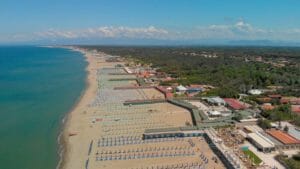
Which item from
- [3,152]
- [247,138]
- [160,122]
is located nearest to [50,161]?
[3,152]

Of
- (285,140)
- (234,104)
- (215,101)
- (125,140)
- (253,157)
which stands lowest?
(125,140)

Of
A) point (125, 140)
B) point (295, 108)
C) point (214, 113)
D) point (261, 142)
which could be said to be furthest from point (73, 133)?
point (295, 108)

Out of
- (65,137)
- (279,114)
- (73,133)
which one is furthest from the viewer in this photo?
(279,114)

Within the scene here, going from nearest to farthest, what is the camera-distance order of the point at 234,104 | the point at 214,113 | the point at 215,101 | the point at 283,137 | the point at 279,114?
the point at 283,137 → the point at 279,114 → the point at 214,113 → the point at 234,104 → the point at 215,101

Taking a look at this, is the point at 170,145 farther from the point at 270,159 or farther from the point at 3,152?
the point at 3,152

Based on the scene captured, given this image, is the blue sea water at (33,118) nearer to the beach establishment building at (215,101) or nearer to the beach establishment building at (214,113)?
the beach establishment building at (214,113)

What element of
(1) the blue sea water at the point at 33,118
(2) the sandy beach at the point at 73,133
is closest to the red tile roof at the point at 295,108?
(2) the sandy beach at the point at 73,133

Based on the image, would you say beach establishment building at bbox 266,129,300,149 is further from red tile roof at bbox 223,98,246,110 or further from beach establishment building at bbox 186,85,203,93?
beach establishment building at bbox 186,85,203,93

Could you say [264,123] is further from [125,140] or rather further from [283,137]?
[125,140]
